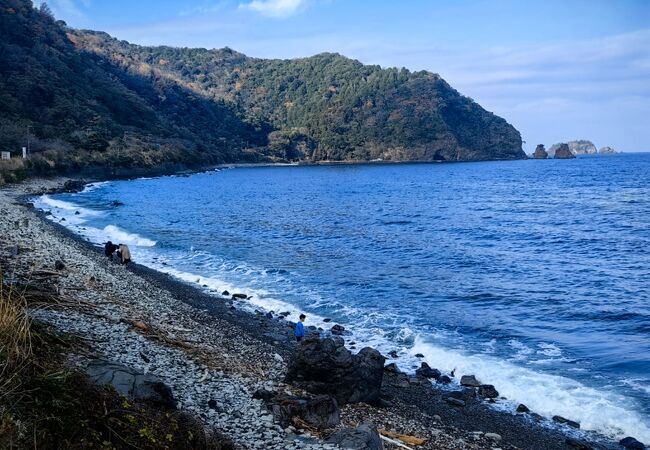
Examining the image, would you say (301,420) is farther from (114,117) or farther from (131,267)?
(114,117)

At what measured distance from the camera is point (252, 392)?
9.86 m

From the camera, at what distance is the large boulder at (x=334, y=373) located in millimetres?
11016

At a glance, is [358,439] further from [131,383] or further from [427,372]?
[427,372]

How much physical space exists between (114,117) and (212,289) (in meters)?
110

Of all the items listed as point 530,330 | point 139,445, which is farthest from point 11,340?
point 530,330

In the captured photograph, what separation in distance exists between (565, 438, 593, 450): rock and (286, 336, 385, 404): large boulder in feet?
13.9

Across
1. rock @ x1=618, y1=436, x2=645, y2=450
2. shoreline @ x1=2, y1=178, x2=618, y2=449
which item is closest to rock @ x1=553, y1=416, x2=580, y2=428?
shoreline @ x1=2, y1=178, x2=618, y2=449

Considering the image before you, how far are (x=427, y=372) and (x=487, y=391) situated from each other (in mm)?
1808

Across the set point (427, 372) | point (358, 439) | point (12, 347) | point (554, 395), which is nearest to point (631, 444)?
point (554, 395)

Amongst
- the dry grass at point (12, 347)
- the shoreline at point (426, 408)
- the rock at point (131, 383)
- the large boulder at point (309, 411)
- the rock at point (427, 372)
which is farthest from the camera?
the rock at point (427, 372)

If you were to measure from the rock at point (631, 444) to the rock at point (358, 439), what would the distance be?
22.0ft

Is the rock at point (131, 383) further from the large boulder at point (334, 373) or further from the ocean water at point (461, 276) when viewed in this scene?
the ocean water at point (461, 276)

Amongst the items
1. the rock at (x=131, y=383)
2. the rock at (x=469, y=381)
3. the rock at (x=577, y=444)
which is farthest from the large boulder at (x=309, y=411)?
the rock at (x=469, y=381)

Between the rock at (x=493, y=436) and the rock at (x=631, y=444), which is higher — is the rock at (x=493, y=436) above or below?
above
